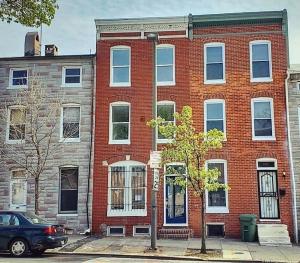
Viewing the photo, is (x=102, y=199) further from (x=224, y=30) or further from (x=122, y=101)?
(x=224, y=30)

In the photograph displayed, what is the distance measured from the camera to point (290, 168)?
71.9ft

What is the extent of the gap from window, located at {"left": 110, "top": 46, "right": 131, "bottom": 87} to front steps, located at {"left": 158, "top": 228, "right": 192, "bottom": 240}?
7.72 meters

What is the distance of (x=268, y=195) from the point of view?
2209 cm

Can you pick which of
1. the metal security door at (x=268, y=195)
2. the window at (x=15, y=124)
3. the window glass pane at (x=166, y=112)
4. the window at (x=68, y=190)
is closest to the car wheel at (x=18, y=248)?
the window at (x=68, y=190)

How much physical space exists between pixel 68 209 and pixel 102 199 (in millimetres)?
1891

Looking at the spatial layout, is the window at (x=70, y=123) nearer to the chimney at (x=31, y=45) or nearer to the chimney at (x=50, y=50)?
the chimney at (x=50, y=50)

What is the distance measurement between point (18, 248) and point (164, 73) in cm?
1211

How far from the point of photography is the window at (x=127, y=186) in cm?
2280

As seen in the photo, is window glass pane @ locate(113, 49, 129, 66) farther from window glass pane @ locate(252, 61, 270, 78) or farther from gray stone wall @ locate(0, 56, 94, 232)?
window glass pane @ locate(252, 61, 270, 78)

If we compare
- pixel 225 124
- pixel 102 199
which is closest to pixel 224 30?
pixel 225 124

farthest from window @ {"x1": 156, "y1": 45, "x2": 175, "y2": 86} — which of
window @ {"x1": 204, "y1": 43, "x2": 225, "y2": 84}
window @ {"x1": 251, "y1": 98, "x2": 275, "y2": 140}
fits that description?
window @ {"x1": 251, "y1": 98, "x2": 275, "y2": 140}

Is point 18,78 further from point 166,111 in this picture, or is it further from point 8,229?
point 8,229

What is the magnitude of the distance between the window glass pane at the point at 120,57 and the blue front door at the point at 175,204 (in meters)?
6.62

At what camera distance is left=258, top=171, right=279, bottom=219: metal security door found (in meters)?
22.0
